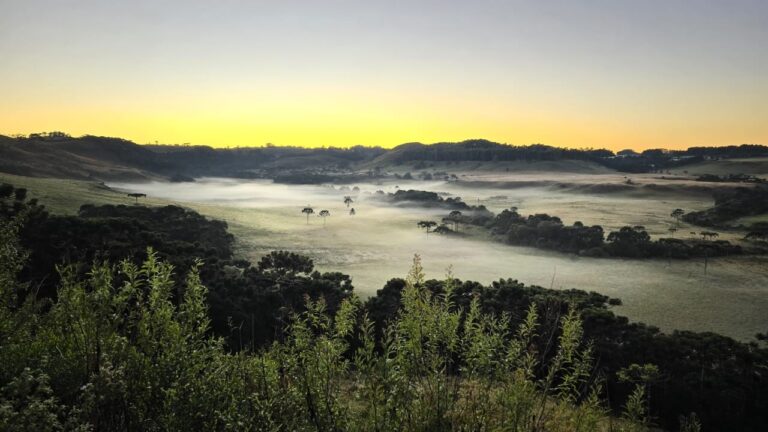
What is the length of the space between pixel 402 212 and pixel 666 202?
9235cm

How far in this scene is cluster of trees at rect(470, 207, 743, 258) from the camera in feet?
275

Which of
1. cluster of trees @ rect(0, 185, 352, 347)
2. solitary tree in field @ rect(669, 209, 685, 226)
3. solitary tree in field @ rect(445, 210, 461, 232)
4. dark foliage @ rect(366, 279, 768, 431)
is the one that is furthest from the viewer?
solitary tree in field @ rect(445, 210, 461, 232)

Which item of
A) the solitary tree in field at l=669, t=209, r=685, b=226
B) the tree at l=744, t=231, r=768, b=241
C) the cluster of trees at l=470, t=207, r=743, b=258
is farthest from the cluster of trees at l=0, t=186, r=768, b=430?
the solitary tree in field at l=669, t=209, r=685, b=226

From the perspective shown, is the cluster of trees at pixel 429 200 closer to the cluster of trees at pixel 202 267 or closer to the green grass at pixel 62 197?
the green grass at pixel 62 197

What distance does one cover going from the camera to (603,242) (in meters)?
91.9

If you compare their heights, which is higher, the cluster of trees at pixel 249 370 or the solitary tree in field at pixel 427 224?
the cluster of trees at pixel 249 370

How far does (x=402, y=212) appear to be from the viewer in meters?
155

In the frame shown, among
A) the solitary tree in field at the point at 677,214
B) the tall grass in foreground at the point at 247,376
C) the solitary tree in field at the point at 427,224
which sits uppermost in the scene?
the tall grass in foreground at the point at 247,376

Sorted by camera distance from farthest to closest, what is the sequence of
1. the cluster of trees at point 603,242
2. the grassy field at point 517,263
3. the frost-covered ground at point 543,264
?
the cluster of trees at point 603,242 → the grassy field at point 517,263 → the frost-covered ground at point 543,264

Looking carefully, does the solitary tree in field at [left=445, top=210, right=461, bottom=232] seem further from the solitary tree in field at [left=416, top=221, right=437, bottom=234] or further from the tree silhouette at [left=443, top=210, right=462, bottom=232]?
the solitary tree in field at [left=416, top=221, right=437, bottom=234]

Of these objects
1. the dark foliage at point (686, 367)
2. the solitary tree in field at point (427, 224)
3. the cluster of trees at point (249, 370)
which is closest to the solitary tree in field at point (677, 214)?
the solitary tree in field at point (427, 224)

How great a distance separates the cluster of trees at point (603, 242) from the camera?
8375 cm

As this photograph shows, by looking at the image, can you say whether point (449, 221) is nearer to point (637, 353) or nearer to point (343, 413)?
point (637, 353)

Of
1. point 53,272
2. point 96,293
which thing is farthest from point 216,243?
point 96,293
